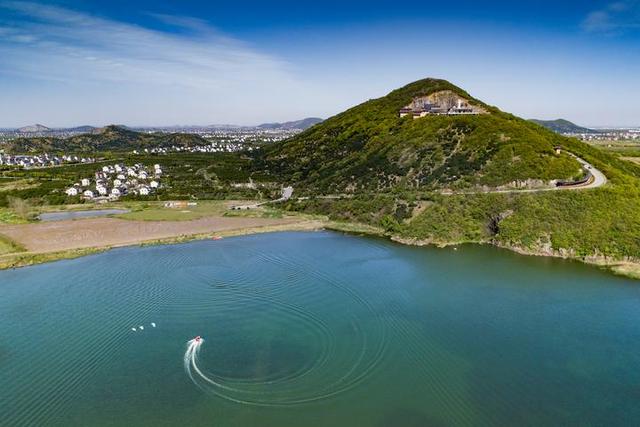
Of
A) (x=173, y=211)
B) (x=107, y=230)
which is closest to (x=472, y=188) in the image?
(x=173, y=211)

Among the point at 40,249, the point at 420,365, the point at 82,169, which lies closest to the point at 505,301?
the point at 420,365

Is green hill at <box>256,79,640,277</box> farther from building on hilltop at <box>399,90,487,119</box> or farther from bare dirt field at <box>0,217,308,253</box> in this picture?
bare dirt field at <box>0,217,308,253</box>

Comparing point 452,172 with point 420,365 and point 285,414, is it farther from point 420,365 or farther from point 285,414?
point 285,414

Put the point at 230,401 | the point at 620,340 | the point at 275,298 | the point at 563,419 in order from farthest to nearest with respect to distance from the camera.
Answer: the point at 275,298
the point at 620,340
the point at 230,401
the point at 563,419

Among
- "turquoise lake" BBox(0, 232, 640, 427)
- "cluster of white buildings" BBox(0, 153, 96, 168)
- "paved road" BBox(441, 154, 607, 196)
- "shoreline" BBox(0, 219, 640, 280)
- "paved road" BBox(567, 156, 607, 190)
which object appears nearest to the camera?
"turquoise lake" BBox(0, 232, 640, 427)

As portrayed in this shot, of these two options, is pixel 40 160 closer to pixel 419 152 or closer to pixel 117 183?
pixel 117 183

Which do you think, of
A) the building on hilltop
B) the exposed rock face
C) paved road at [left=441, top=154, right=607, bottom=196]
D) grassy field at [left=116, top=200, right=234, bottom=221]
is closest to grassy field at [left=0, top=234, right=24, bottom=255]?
grassy field at [left=116, top=200, right=234, bottom=221]
